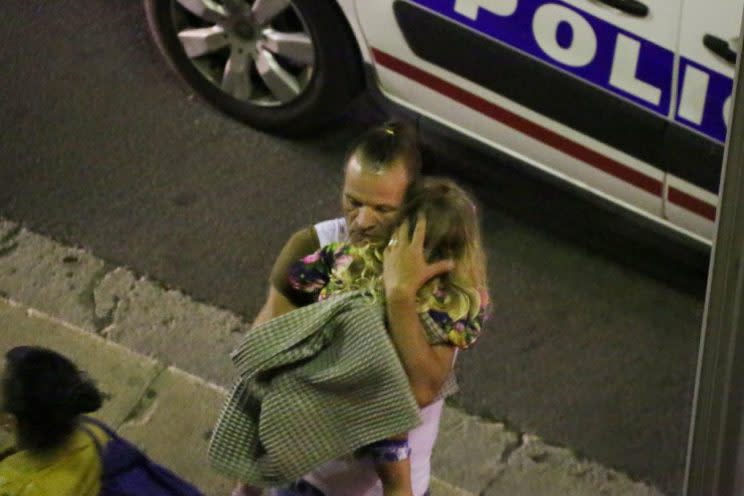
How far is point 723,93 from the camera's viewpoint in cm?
348

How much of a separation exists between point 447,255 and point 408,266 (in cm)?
9

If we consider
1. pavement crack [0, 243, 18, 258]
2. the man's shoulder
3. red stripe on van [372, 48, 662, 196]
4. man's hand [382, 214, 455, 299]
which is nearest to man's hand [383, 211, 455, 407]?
man's hand [382, 214, 455, 299]

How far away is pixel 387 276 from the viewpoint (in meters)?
2.27

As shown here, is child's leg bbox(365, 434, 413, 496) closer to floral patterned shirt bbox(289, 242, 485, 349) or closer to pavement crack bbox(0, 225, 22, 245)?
floral patterned shirt bbox(289, 242, 485, 349)

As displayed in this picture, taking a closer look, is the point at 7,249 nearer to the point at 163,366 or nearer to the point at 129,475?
the point at 163,366

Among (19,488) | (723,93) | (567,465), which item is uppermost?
(723,93)

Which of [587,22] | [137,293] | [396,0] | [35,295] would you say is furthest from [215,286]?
[587,22]

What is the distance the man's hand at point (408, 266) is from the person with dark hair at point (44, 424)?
81 cm

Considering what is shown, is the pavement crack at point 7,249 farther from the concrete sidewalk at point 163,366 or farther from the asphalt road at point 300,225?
the asphalt road at point 300,225

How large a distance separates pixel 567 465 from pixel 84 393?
1687 mm

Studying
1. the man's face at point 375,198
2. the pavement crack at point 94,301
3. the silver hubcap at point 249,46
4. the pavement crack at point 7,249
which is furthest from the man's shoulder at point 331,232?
the pavement crack at point 7,249

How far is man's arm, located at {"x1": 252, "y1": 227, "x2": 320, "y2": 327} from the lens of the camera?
2.56 meters

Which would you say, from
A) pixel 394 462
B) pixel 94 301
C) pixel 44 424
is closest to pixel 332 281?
pixel 394 462

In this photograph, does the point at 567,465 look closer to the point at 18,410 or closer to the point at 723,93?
the point at 723,93
